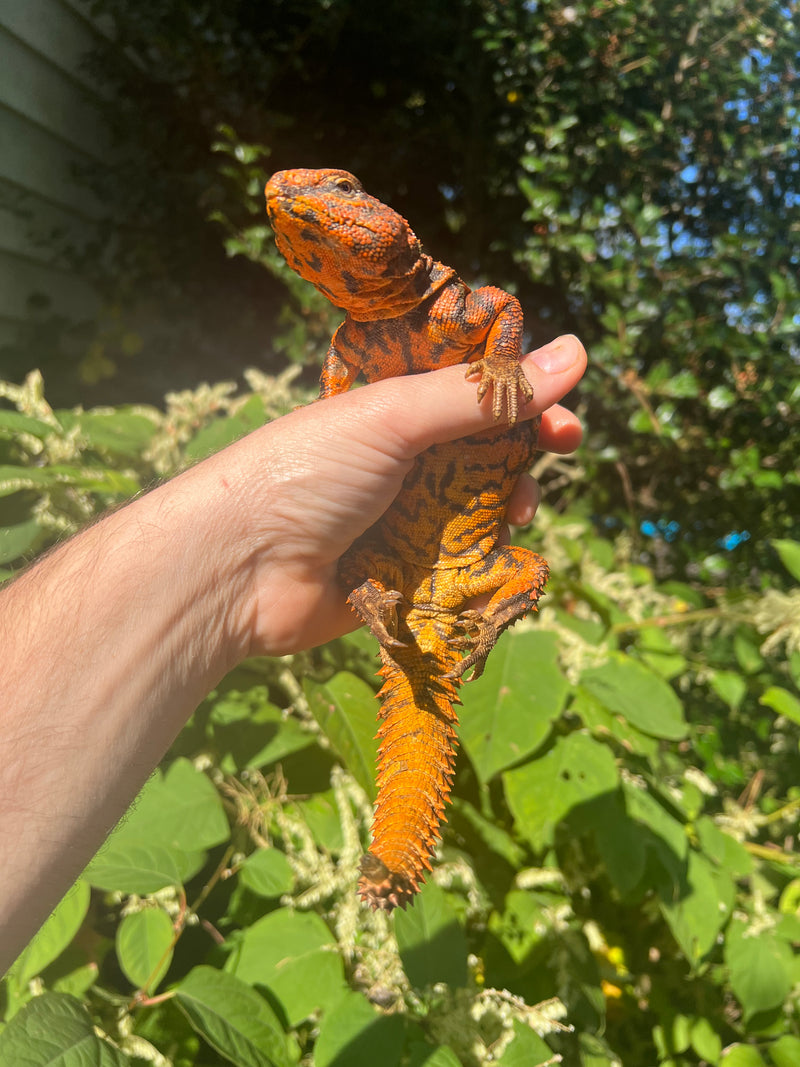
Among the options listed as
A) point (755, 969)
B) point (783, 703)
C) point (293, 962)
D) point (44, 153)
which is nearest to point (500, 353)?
point (293, 962)

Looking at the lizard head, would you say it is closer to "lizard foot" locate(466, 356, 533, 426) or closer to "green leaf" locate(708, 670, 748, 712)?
"lizard foot" locate(466, 356, 533, 426)

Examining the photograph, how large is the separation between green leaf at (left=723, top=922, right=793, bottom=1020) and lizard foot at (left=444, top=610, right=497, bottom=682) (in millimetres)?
1478

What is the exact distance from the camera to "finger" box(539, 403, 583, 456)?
2.21m

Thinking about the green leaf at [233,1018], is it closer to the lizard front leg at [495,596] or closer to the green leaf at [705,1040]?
the lizard front leg at [495,596]

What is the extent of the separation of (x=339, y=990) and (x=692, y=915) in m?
1.13

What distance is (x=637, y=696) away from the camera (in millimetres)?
2143

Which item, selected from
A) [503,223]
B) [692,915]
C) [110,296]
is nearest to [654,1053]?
[692,915]

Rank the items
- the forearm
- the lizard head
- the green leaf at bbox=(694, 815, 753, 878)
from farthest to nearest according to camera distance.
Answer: the green leaf at bbox=(694, 815, 753, 878), the lizard head, the forearm

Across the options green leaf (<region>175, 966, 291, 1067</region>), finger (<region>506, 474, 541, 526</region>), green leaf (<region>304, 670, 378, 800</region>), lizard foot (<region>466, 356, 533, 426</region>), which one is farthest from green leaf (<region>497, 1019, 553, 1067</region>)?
lizard foot (<region>466, 356, 533, 426</region>)

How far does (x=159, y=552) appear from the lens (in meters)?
1.63

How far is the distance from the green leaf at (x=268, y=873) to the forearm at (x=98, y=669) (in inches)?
22.9

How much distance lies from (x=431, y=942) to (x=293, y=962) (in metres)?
0.40

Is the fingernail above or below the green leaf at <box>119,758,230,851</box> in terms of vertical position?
above

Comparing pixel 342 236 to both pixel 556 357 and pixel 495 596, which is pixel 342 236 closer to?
pixel 556 357
